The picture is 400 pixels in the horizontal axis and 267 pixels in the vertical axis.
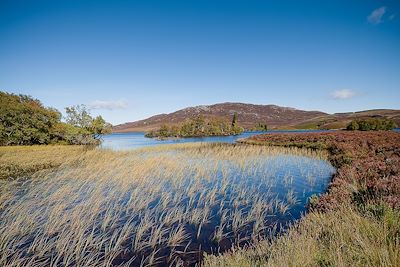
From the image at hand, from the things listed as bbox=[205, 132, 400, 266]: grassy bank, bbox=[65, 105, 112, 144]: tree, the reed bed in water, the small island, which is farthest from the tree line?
the small island

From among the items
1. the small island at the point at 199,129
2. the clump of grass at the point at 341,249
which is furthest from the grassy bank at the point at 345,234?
the small island at the point at 199,129

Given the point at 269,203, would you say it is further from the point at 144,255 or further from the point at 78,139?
the point at 78,139

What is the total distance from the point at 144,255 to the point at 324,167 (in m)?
18.2

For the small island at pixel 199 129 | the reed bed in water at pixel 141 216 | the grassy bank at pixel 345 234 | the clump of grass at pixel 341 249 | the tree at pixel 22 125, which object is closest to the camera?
the clump of grass at pixel 341 249

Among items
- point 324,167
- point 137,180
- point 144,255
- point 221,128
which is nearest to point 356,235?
point 144,255

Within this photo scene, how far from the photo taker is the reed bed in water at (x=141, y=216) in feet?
24.0

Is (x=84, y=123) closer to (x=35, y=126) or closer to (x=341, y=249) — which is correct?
(x=35, y=126)

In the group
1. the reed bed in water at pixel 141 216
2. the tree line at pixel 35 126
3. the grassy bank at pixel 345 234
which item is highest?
the tree line at pixel 35 126

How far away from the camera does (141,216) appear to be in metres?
10.4

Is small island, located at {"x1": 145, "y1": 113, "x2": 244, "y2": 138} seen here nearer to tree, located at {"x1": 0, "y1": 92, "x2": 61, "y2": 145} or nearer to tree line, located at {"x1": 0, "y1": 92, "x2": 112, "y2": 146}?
tree line, located at {"x1": 0, "y1": 92, "x2": 112, "y2": 146}

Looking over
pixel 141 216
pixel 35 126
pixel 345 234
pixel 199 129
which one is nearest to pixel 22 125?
pixel 35 126

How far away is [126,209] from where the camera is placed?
36.4ft

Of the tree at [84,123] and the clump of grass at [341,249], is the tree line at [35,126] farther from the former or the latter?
the clump of grass at [341,249]

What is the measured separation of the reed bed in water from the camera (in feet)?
24.0
